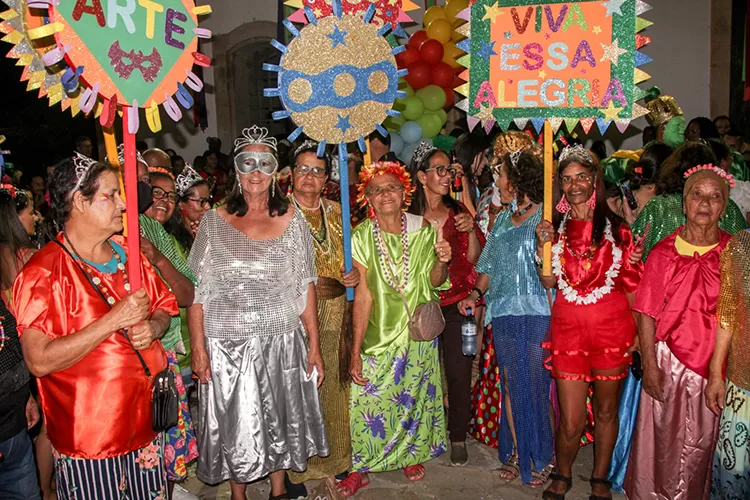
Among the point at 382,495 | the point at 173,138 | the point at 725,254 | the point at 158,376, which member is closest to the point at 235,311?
the point at 158,376

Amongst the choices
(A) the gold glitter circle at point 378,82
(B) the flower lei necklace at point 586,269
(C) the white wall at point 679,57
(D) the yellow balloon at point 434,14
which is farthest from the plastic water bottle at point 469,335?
(C) the white wall at point 679,57

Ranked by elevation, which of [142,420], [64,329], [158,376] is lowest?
[142,420]

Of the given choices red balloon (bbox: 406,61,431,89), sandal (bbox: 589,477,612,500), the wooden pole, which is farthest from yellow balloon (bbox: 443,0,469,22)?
sandal (bbox: 589,477,612,500)

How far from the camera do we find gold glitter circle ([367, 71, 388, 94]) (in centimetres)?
390

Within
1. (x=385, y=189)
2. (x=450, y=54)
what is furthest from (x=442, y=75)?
(x=385, y=189)

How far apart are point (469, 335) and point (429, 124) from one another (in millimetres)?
4323

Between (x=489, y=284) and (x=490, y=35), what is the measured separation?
1618 millimetres

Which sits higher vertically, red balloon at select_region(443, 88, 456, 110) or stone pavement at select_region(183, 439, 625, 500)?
red balloon at select_region(443, 88, 456, 110)

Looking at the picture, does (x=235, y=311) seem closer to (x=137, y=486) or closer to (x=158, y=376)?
(x=158, y=376)

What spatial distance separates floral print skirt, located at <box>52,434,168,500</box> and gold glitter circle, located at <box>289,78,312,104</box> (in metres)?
1.97

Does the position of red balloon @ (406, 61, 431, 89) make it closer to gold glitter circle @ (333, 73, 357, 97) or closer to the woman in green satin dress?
the woman in green satin dress

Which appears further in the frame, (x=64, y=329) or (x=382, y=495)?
(x=382, y=495)

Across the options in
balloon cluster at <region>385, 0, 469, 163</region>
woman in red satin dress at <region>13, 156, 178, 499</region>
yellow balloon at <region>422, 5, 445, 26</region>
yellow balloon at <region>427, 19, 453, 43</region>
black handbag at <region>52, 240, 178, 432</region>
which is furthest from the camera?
yellow balloon at <region>422, 5, 445, 26</region>

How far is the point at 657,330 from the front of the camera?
367cm
